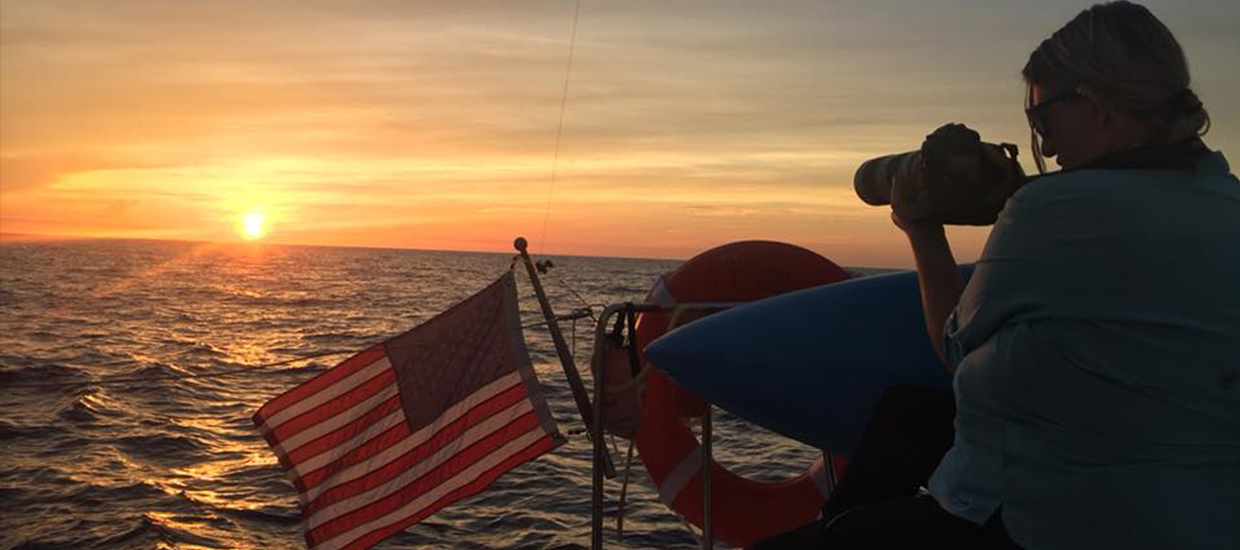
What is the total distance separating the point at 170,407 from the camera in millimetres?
20047

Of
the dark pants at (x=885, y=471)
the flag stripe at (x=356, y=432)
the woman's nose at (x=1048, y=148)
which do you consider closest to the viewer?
the woman's nose at (x=1048, y=148)

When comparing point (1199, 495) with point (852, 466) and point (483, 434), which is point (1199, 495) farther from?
point (483, 434)

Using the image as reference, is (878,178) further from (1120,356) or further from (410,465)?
(410,465)

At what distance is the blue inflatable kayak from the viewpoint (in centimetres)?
322

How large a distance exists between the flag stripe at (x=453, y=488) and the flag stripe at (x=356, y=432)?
16.9 inches

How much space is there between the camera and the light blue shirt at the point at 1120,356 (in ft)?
5.38

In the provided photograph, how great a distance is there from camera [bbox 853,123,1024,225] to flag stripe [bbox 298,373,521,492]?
10.1 ft

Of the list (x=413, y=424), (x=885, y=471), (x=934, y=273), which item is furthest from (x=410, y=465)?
(x=934, y=273)

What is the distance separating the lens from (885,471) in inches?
93.4

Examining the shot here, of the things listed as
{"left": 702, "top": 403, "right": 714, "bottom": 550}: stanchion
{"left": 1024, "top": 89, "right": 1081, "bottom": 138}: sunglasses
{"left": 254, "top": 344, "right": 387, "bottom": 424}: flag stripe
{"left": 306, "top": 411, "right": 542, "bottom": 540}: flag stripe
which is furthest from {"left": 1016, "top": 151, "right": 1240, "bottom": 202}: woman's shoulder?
{"left": 254, "top": 344, "right": 387, "bottom": 424}: flag stripe

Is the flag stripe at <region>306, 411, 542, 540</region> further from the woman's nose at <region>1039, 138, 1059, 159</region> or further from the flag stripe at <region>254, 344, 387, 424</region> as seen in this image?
the woman's nose at <region>1039, 138, 1059, 159</region>

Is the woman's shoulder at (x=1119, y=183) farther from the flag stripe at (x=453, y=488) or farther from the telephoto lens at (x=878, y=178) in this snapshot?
the flag stripe at (x=453, y=488)

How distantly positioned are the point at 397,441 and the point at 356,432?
28 cm

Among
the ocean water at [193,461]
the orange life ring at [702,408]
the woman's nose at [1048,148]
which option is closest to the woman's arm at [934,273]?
the woman's nose at [1048,148]
